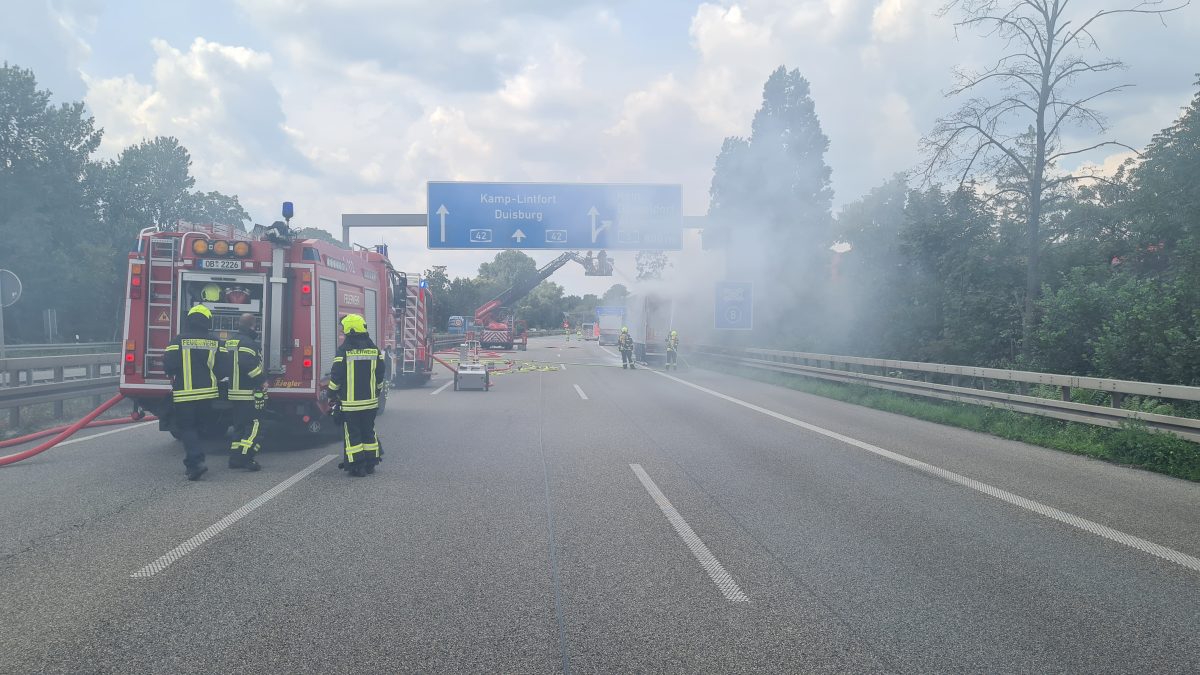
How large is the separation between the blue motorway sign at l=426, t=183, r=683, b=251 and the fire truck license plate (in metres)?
13.6

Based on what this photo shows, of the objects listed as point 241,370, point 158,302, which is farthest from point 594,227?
point 241,370

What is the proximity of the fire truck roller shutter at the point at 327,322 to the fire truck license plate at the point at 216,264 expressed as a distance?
1023mm

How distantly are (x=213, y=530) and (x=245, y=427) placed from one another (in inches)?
111

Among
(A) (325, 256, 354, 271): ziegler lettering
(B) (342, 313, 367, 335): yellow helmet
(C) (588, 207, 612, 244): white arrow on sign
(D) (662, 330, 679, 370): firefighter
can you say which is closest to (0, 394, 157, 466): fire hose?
(A) (325, 256, 354, 271): ziegler lettering

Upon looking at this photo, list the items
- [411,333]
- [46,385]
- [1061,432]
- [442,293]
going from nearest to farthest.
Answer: [1061,432] → [46,385] → [411,333] → [442,293]

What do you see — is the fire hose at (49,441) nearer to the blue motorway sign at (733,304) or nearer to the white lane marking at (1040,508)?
the white lane marking at (1040,508)

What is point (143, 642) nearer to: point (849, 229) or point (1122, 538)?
point (1122, 538)

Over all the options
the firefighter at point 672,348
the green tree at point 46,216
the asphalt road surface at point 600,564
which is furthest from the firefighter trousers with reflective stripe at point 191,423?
the green tree at point 46,216

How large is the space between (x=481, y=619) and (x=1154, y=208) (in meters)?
23.0

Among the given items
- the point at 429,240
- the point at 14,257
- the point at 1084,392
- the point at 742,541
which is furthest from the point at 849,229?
the point at 742,541

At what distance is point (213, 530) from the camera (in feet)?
20.4

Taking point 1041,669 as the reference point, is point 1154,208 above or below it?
above

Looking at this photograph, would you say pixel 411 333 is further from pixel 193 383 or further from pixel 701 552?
pixel 701 552

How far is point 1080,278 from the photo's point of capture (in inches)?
638
